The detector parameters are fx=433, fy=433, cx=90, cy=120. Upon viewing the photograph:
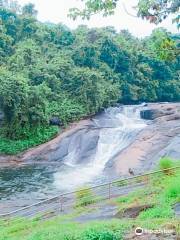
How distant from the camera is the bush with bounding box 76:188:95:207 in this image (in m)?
15.2

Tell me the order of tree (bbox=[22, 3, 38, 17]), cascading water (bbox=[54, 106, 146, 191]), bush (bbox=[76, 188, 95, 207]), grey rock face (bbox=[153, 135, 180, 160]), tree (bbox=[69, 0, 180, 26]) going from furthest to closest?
tree (bbox=[22, 3, 38, 17]) < grey rock face (bbox=[153, 135, 180, 160]) < cascading water (bbox=[54, 106, 146, 191]) < bush (bbox=[76, 188, 95, 207]) < tree (bbox=[69, 0, 180, 26])

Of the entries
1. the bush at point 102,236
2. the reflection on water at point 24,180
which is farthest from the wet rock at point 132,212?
the reflection on water at point 24,180

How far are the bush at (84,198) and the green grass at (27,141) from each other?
16.8m

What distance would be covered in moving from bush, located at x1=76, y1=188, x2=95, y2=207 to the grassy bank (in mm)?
1082

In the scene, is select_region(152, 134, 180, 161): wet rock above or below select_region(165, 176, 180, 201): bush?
below

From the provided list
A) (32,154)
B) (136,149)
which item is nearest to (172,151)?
(136,149)

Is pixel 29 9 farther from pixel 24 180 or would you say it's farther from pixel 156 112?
pixel 24 180

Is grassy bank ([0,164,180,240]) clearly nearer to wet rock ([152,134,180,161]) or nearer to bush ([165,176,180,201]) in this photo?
bush ([165,176,180,201])

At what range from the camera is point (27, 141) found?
32.9 m

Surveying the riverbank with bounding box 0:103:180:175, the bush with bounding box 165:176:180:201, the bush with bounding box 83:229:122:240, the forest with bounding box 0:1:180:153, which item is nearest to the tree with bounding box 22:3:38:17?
the forest with bounding box 0:1:180:153

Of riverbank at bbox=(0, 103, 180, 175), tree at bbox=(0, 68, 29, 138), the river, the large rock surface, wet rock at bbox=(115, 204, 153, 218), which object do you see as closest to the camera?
wet rock at bbox=(115, 204, 153, 218)

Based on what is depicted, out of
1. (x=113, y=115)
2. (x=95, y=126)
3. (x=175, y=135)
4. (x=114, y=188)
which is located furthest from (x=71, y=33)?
(x=114, y=188)

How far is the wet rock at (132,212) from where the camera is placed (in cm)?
1175

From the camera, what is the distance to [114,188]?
1744 centimetres
